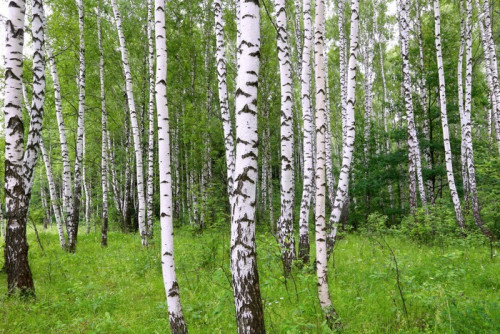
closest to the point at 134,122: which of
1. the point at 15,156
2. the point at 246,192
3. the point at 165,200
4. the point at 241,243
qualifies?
the point at 15,156

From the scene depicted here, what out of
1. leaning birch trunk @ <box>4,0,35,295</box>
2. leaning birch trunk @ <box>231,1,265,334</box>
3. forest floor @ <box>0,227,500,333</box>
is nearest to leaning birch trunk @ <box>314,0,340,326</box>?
forest floor @ <box>0,227,500,333</box>

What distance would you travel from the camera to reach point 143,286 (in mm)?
6660

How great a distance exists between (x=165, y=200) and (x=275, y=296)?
2.67m

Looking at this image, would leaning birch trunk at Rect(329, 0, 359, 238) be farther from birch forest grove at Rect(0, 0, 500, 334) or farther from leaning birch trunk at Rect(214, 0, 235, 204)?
leaning birch trunk at Rect(214, 0, 235, 204)

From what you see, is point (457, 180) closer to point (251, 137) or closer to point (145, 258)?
point (145, 258)

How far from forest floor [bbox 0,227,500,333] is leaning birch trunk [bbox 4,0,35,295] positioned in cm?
48

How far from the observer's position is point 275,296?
532 cm

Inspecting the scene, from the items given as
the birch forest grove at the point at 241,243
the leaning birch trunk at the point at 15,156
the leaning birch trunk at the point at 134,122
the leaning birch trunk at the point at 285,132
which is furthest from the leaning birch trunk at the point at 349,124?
the leaning birch trunk at the point at 134,122

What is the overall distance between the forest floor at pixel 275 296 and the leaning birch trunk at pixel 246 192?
56 centimetres

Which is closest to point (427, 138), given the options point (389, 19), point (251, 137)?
point (389, 19)

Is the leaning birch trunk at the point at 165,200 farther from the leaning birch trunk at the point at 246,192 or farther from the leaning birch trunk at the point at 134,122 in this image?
the leaning birch trunk at the point at 134,122

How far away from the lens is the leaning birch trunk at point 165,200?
4.06 meters

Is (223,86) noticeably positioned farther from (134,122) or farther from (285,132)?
(134,122)

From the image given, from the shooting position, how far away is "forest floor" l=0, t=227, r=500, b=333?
401 cm
